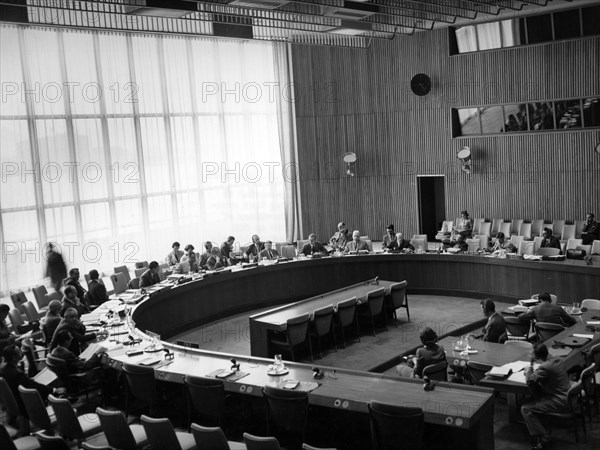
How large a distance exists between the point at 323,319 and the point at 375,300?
4.49 ft

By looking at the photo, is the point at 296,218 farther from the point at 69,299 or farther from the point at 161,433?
the point at 161,433

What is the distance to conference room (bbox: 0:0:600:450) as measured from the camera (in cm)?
720

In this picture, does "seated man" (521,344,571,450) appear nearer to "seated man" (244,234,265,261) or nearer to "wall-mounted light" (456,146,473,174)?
"seated man" (244,234,265,261)

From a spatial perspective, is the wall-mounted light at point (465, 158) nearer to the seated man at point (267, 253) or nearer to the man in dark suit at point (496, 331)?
the seated man at point (267, 253)

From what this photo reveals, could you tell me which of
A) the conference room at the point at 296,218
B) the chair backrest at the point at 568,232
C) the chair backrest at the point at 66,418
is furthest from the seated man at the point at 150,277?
the chair backrest at the point at 568,232

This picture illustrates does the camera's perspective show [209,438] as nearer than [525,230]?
Yes

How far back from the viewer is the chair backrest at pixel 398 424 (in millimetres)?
5910

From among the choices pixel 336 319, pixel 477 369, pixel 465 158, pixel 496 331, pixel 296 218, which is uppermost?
pixel 465 158

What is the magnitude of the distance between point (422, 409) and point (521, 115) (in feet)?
41.7

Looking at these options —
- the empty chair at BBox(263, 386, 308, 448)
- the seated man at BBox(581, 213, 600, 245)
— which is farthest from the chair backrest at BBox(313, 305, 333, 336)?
the seated man at BBox(581, 213, 600, 245)

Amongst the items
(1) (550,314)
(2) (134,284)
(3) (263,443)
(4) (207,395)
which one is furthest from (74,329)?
(1) (550,314)

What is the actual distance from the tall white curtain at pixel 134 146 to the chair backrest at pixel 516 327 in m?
10.1

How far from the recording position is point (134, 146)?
17.0 m

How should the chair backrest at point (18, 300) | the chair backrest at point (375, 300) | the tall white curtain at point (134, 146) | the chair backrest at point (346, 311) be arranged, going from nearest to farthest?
the chair backrest at point (346, 311)
the chair backrest at point (375, 300)
the chair backrest at point (18, 300)
the tall white curtain at point (134, 146)
